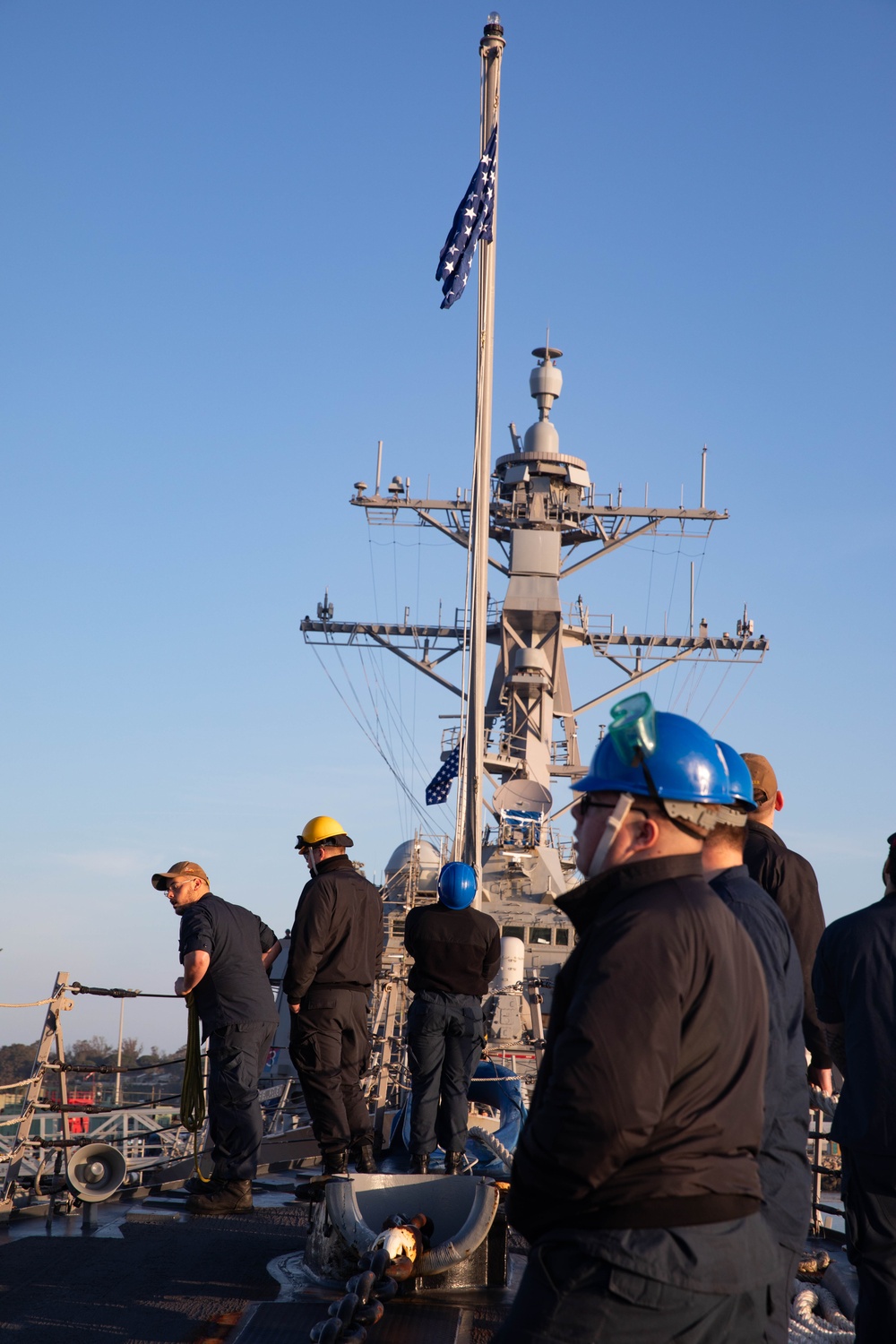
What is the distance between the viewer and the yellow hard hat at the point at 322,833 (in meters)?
7.14

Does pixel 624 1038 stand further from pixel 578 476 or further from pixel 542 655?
pixel 578 476

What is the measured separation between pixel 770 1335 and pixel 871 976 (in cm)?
152

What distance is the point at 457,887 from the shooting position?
7.88 meters

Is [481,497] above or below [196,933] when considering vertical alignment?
above

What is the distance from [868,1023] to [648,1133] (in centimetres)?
204

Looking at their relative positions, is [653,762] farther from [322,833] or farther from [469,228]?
[469,228]

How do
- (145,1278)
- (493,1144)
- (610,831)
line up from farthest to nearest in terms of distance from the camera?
(493,1144)
(145,1278)
(610,831)

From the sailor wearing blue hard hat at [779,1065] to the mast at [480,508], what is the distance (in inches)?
393

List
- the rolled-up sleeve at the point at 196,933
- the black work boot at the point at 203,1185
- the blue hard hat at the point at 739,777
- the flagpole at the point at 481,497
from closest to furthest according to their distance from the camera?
1. the blue hard hat at the point at 739,777
2. the rolled-up sleeve at the point at 196,933
3. the black work boot at the point at 203,1185
4. the flagpole at the point at 481,497

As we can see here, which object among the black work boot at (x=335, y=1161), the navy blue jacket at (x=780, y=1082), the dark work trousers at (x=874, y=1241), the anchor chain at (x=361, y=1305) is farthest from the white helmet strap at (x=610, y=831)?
the black work boot at (x=335, y=1161)

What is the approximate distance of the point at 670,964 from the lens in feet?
7.48

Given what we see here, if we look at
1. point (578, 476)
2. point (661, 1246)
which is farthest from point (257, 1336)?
point (578, 476)

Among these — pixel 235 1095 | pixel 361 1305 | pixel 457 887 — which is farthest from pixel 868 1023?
pixel 457 887

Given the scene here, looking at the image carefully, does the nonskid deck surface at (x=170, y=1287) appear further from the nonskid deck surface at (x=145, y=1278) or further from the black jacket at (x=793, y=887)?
the black jacket at (x=793, y=887)
